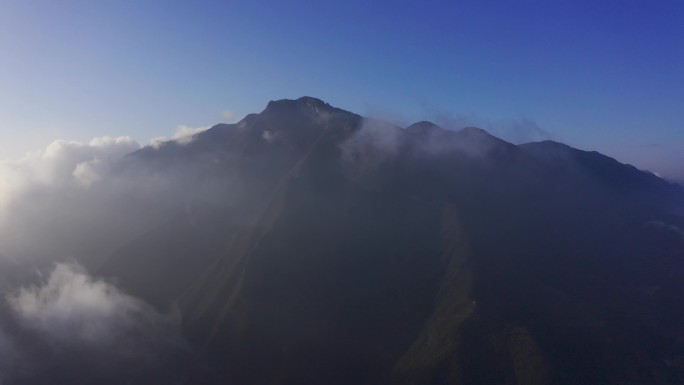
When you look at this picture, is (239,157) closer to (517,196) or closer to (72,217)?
(72,217)

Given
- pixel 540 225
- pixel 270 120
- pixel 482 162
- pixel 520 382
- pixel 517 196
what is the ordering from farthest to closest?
pixel 270 120, pixel 482 162, pixel 517 196, pixel 540 225, pixel 520 382

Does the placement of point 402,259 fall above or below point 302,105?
below

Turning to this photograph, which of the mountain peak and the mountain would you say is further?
the mountain peak

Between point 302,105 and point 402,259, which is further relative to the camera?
point 302,105

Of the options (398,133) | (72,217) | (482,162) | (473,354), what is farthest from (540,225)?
(72,217)

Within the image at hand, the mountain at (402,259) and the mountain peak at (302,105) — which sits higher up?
the mountain peak at (302,105)

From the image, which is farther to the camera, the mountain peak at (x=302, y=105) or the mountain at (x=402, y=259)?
the mountain peak at (x=302, y=105)

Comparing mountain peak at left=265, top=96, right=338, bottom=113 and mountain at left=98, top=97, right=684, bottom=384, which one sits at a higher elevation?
mountain peak at left=265, top=96, right=338, bottom=113

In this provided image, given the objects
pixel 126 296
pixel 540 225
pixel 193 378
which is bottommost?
pixel 193 378
